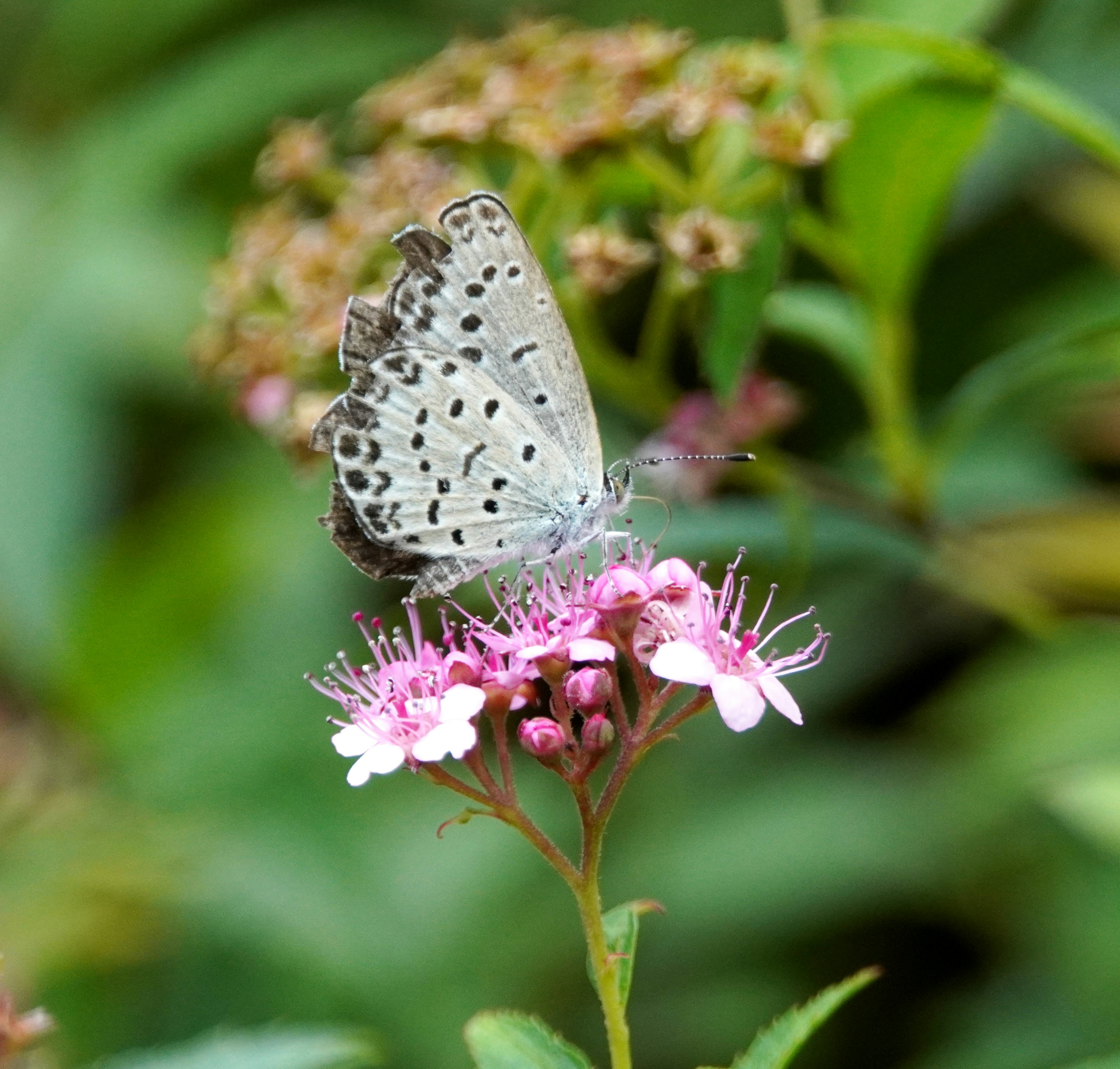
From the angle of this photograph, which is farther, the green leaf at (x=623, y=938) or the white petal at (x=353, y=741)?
the white petal at (x=353, y=741)

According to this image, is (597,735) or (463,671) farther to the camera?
(463,671)

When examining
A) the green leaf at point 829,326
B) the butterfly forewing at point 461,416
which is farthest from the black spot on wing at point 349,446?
the green leaf at point 829,326

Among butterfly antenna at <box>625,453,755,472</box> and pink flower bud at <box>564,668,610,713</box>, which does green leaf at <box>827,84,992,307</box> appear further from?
pink flower bud at <box>564,668,610,713</box>

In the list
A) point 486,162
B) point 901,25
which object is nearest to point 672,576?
point 901,25

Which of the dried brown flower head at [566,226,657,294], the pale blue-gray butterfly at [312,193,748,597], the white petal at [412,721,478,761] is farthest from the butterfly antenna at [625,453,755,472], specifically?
the white petal at [412,721,478,761]

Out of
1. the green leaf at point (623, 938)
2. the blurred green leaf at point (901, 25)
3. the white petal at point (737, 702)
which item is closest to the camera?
the green leaf at point (623, 938)

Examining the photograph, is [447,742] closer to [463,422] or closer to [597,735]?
[597,735]

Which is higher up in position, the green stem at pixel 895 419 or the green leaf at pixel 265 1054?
the green stem at pixel 895 419

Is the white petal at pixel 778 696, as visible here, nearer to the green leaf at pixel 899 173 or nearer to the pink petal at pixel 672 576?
the pink petal at pixel 672 576

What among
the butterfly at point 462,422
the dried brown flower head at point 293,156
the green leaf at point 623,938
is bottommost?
the green leaf at point 623,938
